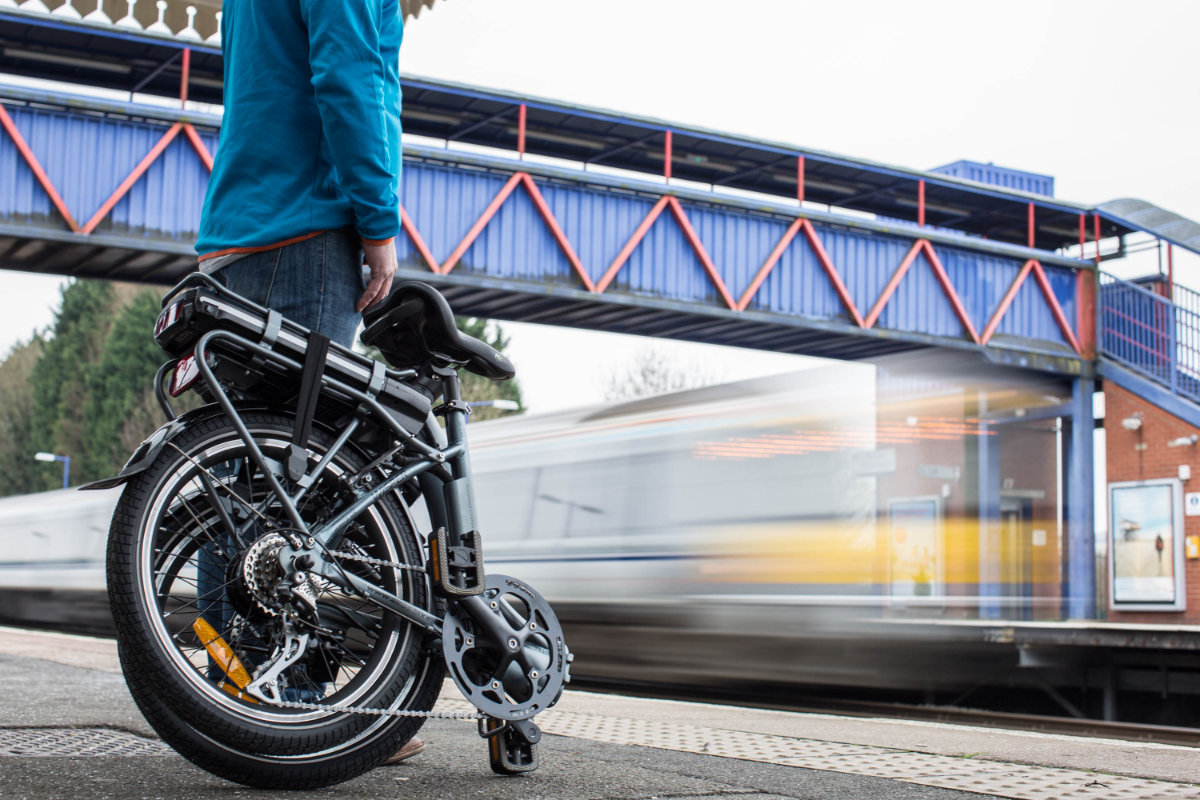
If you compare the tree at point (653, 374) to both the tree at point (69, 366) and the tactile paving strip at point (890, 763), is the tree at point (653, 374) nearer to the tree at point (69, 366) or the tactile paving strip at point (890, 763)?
the tree at point (69, 366)

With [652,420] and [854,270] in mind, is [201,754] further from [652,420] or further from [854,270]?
[854,270]

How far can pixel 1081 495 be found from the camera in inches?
960

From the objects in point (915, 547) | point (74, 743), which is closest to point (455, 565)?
point (74, 743)

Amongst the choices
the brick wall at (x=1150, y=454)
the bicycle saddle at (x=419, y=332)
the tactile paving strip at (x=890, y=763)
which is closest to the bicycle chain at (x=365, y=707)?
the bicycle saddle at (x=419, y=332)

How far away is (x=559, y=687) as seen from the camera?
295 cm

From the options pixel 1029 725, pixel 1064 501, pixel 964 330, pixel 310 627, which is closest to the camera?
pixel 310 627

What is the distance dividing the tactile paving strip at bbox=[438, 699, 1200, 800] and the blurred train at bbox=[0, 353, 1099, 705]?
634 centimetres

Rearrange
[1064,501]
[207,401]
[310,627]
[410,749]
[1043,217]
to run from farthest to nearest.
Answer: [1043,217], [1064,501], [410,749], [207,401], [310,627]

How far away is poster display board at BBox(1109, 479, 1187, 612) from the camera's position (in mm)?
22391

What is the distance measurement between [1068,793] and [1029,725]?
265 inches

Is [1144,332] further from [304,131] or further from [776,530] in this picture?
[304,131]

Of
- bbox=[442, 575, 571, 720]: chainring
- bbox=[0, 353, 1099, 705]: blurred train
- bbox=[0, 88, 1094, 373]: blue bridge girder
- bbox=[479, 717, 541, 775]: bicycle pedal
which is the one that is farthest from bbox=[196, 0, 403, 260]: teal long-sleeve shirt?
bbox=[0, 88, 1094, 373]: blue bridge girder

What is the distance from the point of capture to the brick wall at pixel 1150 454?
22234 millimetres

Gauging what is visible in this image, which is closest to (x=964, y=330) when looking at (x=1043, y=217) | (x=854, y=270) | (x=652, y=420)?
(x=854, y=270)
